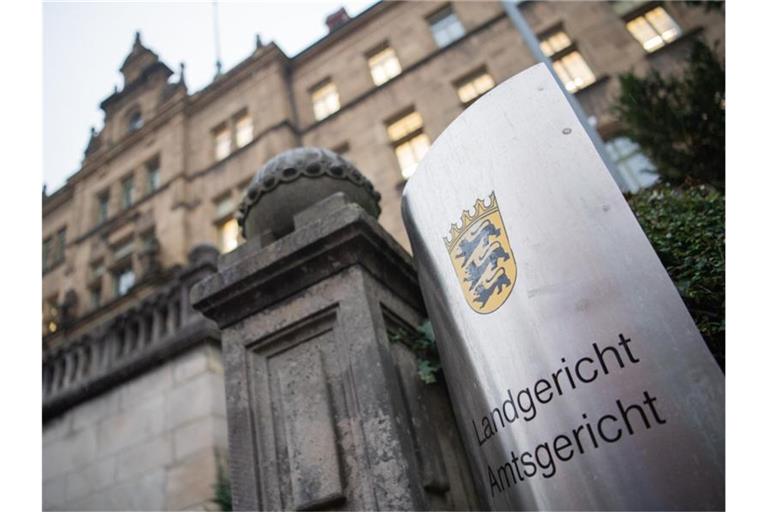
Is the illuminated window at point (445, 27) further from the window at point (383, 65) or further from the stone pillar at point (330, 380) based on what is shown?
the stone pillar at point (330, 380)

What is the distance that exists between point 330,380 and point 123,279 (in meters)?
17.1

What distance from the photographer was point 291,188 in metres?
2.88

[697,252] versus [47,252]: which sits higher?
[47,252]

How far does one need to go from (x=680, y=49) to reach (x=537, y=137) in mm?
13141

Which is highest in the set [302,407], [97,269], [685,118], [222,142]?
[222,142]

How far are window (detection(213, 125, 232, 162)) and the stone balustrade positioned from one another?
37.4 feet

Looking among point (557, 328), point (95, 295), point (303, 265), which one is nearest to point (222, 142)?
point (95, 295)

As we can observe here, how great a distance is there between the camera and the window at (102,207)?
62.0 ft

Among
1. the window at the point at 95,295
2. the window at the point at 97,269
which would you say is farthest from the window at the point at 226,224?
the window at the point at 95,295

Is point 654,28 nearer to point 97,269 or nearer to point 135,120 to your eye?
point 97,269

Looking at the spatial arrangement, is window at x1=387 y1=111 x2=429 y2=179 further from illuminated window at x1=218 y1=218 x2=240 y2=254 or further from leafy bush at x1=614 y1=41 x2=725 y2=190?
leafy bush at x1=614 y1=41 x2=725 y2=190

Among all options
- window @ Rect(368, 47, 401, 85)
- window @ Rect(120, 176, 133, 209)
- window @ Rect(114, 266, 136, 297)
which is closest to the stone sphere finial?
window @ Rect(368, 47, 401, 85)

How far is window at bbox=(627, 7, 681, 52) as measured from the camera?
42.1ft

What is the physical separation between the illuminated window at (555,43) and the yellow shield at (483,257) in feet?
45.2
